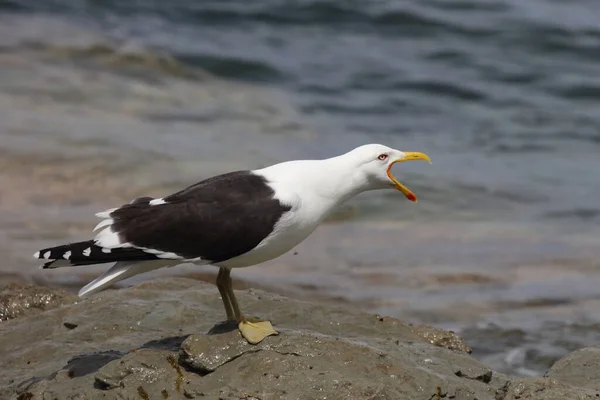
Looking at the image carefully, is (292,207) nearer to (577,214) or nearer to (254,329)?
(254,329)

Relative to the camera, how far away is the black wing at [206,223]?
17.4 ft

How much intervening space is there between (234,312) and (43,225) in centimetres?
518

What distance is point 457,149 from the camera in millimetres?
14617

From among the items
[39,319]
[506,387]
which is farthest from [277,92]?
[506,387]

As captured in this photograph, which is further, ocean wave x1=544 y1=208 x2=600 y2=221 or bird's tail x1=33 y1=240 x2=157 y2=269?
ocean wave x1=544 y1=208 x2=600 y2=221

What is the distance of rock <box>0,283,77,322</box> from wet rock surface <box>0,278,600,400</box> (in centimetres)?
39

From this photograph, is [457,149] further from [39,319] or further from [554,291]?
[39,319]

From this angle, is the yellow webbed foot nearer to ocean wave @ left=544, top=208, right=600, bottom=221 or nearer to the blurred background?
the blurred background

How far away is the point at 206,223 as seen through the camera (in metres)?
5.32

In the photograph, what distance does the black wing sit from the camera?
5289mm

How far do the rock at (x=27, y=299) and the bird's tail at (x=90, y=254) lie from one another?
189cm

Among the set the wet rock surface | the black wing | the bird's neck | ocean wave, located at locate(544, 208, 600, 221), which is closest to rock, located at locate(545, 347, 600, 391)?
the wet rock surface

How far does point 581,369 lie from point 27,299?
3.54 m

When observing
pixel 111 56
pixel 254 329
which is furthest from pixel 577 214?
pixel 111 56
